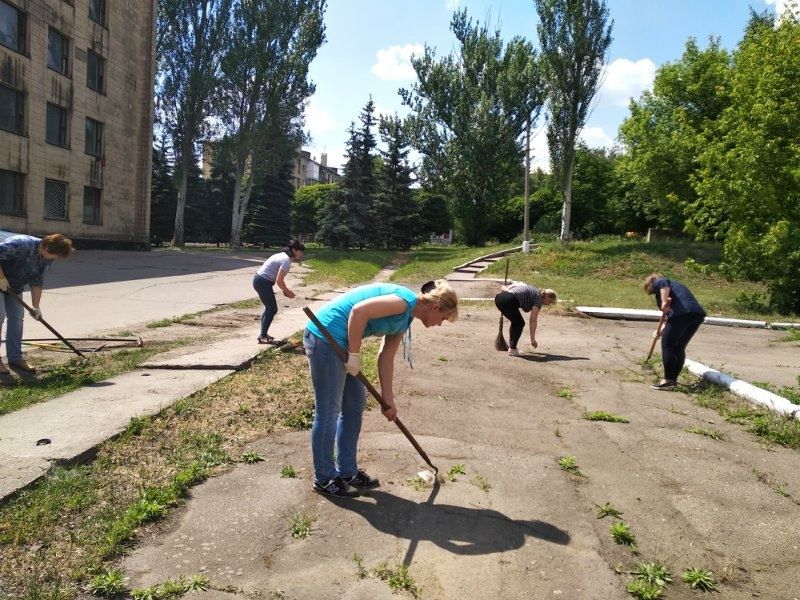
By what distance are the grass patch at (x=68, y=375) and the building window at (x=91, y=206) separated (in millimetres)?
22941

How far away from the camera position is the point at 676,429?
590 centimetres

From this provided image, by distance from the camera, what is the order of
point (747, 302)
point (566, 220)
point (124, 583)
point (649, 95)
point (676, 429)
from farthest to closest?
point (649, 95)
point (566, 220)
point (747, 302)
point (676, 429)
point (124, 583)

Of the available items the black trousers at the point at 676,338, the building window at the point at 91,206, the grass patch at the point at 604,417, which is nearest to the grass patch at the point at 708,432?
the grass patch at the point at 604,417

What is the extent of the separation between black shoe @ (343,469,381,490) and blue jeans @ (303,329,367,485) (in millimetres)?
33

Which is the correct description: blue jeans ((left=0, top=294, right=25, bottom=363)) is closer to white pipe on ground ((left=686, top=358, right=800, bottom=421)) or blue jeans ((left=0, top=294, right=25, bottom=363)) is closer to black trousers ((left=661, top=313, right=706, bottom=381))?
black trousers ((left=661, top=313, right=706, bottom=381))

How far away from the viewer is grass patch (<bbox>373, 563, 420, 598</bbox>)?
2.96 m

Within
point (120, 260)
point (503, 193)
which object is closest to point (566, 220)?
point (503, 193)

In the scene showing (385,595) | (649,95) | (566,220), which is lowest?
(385,595)

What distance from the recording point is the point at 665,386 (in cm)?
765

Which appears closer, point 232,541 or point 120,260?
point 232,541

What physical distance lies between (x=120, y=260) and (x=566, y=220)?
18.7 m

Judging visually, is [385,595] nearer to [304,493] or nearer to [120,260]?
[304,493]

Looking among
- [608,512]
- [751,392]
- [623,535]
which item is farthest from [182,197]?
[623,535]

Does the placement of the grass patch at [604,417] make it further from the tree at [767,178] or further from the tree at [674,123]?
the tree at [674,123]
